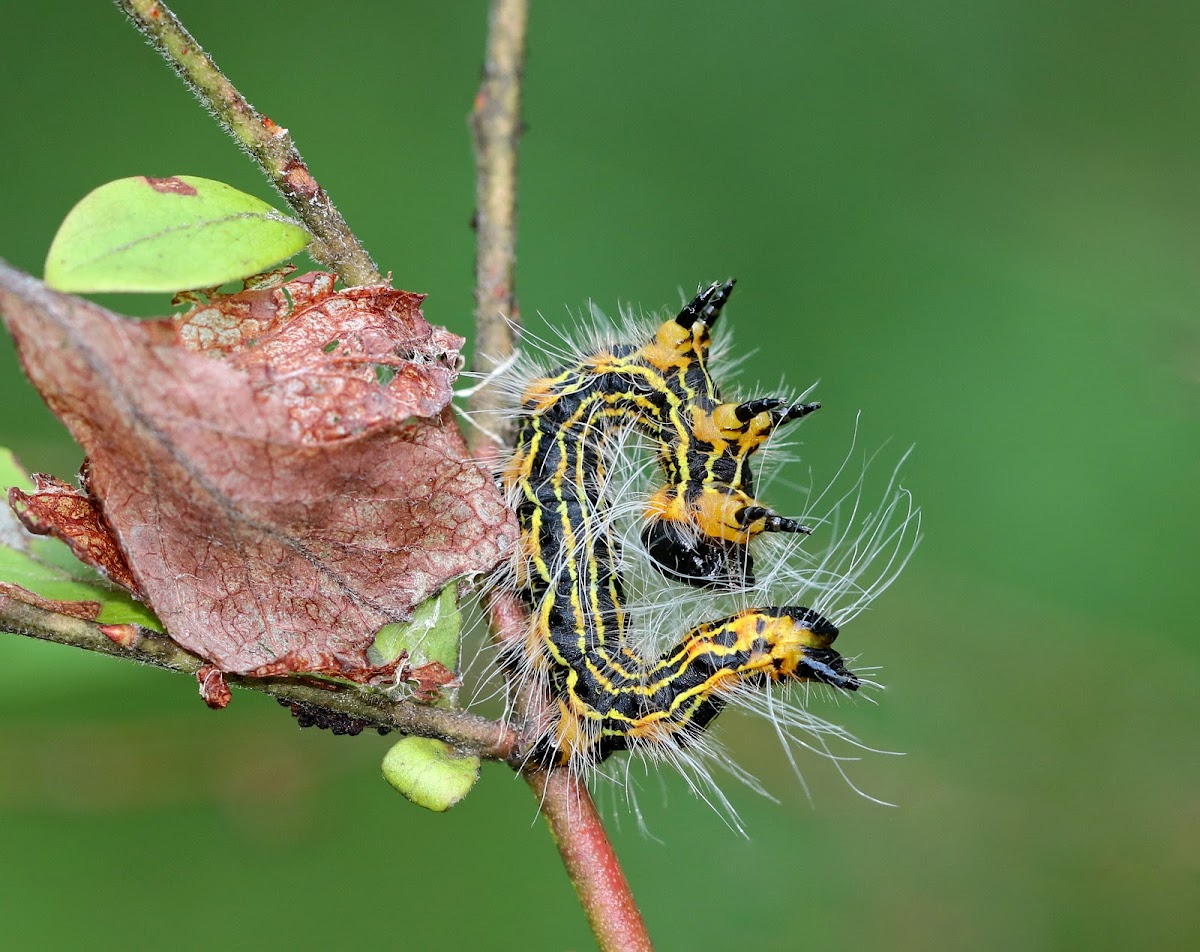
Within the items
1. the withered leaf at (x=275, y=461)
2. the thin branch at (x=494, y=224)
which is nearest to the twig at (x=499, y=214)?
the thin branch at (x=494, y=224)

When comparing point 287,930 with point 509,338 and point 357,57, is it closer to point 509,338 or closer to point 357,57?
point 509,338

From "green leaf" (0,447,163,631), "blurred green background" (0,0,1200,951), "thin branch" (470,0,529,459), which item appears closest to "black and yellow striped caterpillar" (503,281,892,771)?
"thin branch" (470,0,529,459)

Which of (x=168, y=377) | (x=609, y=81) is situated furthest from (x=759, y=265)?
(x=168, y=377)

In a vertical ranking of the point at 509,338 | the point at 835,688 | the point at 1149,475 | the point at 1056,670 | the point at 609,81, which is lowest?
the point at 835,688

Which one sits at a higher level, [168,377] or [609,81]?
[609,81]

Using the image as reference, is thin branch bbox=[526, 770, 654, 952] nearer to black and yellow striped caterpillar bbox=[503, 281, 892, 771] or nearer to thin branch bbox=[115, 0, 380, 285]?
black and yellow striped caterpillar bbox=[503, 281, 892, 771]

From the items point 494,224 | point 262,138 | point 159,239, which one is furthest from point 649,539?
point 159,239

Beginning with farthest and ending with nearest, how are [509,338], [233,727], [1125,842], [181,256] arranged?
[1125,842] < [233,727] < [509,338] < [181,256]
